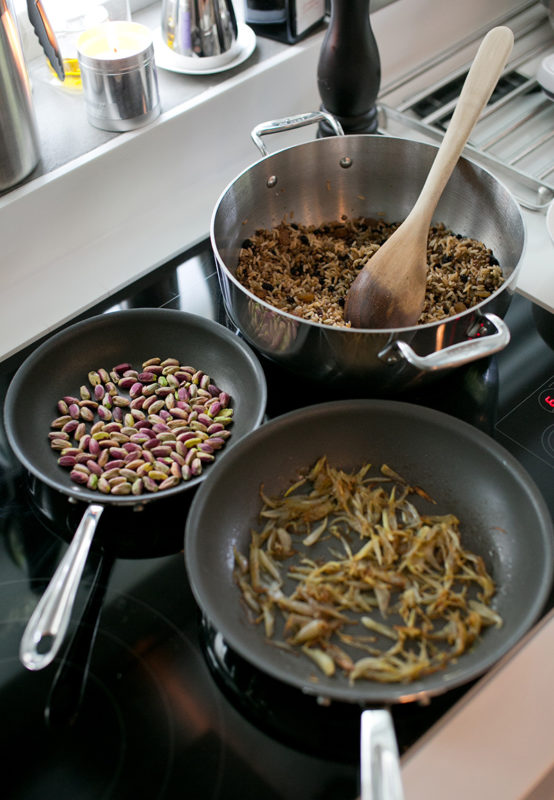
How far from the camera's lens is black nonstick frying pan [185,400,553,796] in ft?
1.95

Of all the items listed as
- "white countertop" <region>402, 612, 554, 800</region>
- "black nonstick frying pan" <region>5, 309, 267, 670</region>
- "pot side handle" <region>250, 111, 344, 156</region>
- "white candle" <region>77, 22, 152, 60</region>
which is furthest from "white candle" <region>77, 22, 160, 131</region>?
"white countertop" <region>402, 612, 554, 800</region>

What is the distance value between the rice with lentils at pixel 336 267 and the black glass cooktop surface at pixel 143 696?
183mm

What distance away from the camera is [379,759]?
1.75 feet

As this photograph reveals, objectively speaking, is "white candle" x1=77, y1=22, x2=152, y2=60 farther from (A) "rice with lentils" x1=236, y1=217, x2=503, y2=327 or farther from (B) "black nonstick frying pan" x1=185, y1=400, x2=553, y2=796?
(B) "black nonstick frying pan" x1=185, y1=400, x2=553, y2=796

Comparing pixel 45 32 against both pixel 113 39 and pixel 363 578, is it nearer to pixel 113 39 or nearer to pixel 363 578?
pixel 113 39

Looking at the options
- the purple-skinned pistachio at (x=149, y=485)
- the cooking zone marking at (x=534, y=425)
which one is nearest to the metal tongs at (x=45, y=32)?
the purple-skinned pistachio at (x=149, y=485)

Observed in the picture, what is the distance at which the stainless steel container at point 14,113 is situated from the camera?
83 centimetres

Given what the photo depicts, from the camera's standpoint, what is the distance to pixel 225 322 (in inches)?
36.6

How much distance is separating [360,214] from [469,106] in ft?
0.67

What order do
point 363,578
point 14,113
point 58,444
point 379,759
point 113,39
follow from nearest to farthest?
point 379,759 < point 363,578 < point 58,444 < point 14,113 < point 113,39

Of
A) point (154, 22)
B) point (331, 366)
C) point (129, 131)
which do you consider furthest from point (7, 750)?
point (154, 22)

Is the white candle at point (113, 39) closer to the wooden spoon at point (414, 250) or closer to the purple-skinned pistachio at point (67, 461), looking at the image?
the wooden spoon at point (414, 250)

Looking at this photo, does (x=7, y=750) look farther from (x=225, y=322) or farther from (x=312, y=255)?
(x=312, y=255)

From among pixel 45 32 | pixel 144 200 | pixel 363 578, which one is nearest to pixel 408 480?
pixel 363 578
